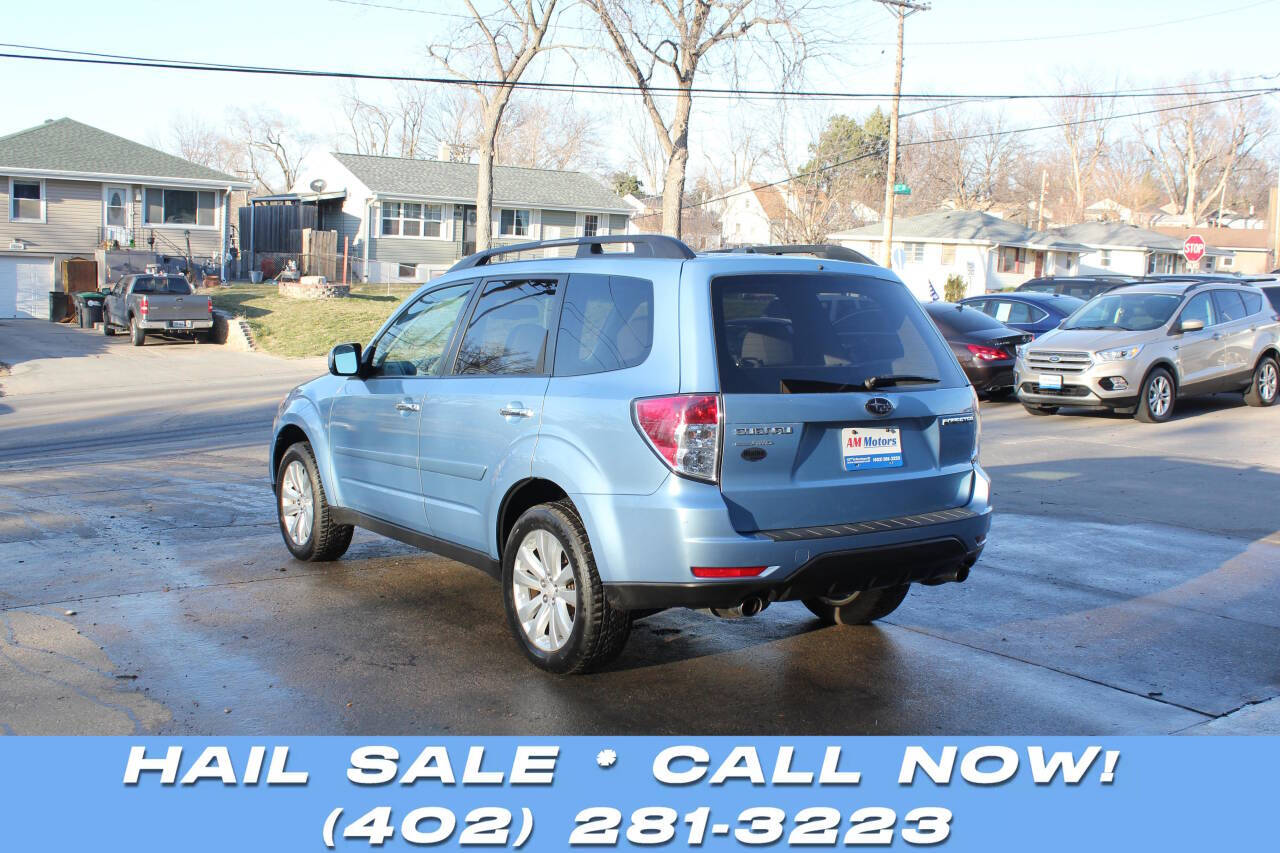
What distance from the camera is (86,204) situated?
3897 centimetres

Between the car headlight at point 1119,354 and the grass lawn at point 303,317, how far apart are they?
18.8m

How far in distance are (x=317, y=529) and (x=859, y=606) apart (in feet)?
10.9

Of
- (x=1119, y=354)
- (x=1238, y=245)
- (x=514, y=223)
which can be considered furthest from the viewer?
(x=1238, y=245)

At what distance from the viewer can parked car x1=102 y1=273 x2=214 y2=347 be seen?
29.6 meters

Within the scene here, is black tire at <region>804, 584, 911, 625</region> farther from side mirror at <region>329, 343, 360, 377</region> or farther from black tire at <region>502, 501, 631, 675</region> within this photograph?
side mirror at <region>329, 343, 360, 377</region>

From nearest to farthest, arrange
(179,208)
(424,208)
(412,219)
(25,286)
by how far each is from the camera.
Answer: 1. (25,286)
2. (179,208)
3. (412,219)
4. (424,208)

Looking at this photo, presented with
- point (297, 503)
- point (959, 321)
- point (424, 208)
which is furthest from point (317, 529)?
point (424, 208)

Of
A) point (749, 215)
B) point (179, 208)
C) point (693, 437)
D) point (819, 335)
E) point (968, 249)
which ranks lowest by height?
point (693, 437)

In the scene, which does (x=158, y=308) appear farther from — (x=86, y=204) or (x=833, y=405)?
(x=833, y=405)

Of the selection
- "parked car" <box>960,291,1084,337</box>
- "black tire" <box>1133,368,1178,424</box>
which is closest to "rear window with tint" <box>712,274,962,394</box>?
"black tire" <box>1133,368,1178,424</box>

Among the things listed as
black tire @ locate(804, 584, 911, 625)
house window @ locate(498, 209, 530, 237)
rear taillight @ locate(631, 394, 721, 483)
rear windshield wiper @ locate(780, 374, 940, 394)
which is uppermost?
house window @ locate(498, 209, 530, 237)

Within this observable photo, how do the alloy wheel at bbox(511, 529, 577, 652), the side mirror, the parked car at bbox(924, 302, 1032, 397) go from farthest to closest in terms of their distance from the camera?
1. the parked car at bbox(924, 302, 1032, 397)
2. the side mirror
3. the alloy wheel at bbox(511, 529, 577, 652)

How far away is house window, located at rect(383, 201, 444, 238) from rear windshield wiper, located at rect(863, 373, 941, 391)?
43.2m

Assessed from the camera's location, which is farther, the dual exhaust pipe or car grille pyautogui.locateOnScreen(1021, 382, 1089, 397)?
car grille pyautogui.locateOnScreen(1021, 382, 1089, 397)
